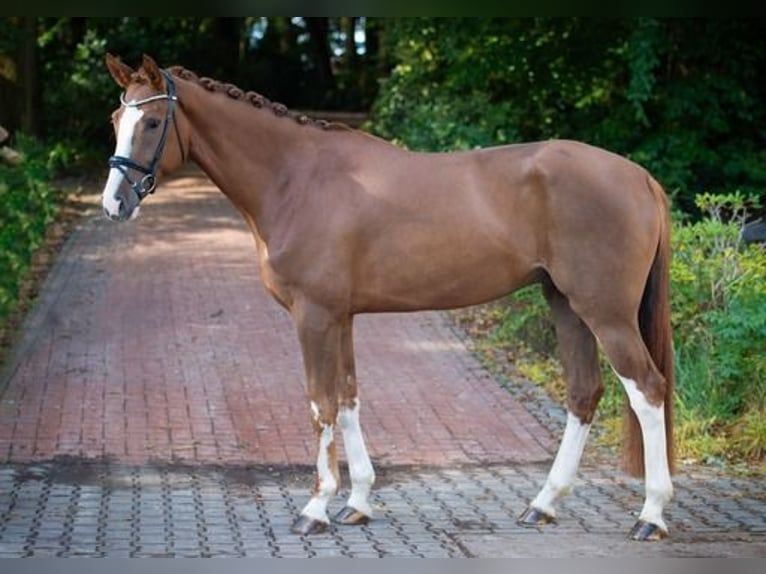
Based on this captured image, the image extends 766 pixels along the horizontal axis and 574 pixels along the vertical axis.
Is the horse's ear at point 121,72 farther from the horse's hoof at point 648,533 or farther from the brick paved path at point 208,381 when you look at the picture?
the horse's hoof at point 648,533

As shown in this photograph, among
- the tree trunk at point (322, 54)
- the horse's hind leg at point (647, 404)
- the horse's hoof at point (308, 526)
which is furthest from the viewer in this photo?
the tree trunk at point (322, 54)

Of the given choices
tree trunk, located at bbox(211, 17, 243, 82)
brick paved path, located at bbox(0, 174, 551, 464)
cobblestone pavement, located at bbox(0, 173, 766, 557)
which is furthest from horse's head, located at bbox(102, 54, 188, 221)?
tree trunk, located at bbox(211, 17, 243, 82)

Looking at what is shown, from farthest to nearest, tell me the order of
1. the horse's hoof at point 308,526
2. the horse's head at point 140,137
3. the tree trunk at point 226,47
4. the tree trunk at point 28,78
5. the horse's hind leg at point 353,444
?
the tree trunk at point 226,47
the tree trunk at point 28,78
the horse's hind leg at point 353,444
the horse's hoof at point 308,526
the horse's head at point 140,137

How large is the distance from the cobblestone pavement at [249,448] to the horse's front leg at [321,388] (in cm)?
15

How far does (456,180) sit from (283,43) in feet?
91.3

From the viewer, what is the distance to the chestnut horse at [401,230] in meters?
5.75

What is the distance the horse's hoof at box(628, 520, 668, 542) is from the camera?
19.0 ft

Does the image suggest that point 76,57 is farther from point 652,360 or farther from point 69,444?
point 652,360

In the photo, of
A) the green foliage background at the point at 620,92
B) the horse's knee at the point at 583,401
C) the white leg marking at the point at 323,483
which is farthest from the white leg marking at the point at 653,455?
the green foliage background at the point at 620,92

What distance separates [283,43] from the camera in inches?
1297

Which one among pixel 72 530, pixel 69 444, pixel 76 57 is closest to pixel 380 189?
pixel 72 530

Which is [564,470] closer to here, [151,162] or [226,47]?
[151,162]

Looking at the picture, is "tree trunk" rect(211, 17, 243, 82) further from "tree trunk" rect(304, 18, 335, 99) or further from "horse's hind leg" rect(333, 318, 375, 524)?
"horse's hind leg" rect(333, 318, 375, 524)

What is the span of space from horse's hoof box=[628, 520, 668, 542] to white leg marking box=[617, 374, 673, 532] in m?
0.02
